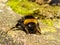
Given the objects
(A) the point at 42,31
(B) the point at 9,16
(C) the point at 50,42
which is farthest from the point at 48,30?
(B) the point at 9,16

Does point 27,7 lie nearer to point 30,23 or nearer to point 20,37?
point 30,23

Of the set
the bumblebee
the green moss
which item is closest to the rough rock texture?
the bumblebee

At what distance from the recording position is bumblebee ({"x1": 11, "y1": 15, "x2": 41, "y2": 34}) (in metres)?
3.71

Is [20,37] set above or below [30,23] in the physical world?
below

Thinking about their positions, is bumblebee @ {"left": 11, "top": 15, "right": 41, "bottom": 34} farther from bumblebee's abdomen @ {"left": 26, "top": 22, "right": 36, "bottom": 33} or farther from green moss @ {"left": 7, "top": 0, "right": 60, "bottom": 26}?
green moss @ {"left": 7, "top": 0, "right": 60, "bottom": 26}

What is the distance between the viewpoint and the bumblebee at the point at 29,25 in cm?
371

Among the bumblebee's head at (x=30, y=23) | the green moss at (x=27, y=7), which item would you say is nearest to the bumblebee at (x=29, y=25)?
the bumblebee's head at (x=30, y=23)

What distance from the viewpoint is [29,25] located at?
3738 mm

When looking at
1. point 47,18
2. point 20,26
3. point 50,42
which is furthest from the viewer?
point 47,18

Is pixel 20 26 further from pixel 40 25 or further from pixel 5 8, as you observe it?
pixel 5 8

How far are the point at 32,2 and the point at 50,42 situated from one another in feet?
3.69

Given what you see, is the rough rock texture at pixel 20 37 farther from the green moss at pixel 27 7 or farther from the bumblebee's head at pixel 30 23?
the green moss at pixel 27 7

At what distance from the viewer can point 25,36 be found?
3729 mm

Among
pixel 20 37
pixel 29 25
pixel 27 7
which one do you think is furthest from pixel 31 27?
pixel 27 7
